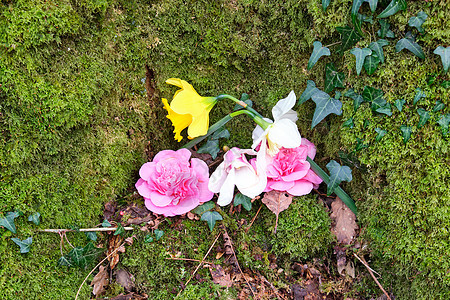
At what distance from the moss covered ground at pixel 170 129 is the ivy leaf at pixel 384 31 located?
0.20 feet

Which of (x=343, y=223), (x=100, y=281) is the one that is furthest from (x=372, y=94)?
(x=100, y=281)

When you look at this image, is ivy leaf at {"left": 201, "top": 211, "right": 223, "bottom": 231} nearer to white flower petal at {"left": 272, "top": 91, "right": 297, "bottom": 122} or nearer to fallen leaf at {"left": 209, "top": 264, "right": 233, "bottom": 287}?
fallen leaf at {"left": 209, "top": 264, "right": 233, "bottom": 287}

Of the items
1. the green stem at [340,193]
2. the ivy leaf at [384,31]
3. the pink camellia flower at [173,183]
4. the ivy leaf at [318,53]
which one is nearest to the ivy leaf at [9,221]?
the pink camellia flower at [173,183]

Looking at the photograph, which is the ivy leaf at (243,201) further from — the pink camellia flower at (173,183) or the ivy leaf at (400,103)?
the ivy leaf at (400,103)

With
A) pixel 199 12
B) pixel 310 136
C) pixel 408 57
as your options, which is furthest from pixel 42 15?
pixel 408 57

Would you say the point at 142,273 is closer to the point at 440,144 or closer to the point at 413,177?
the point at 413,177

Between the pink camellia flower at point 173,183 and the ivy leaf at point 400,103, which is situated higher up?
the ivy leaf at point 400,103

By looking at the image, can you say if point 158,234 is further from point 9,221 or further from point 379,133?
point 379,133

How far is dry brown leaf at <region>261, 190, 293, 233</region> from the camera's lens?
2.28 m

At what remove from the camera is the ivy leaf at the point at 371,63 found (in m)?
2.02

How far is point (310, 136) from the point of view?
8.14 ft

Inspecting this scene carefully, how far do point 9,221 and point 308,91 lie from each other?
2.00 metres

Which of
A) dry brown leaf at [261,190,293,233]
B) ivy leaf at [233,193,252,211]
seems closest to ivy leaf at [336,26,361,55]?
dry brown leaf at [261,190,293,233]

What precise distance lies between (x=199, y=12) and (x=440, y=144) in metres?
1.79
